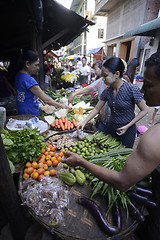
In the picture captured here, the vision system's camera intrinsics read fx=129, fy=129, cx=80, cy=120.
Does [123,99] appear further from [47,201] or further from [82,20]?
[82,20]

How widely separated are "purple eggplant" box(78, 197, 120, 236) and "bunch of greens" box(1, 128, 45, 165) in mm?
968

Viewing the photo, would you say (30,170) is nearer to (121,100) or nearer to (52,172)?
(52,172)

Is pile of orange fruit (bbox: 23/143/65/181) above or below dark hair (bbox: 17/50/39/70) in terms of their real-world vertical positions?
below

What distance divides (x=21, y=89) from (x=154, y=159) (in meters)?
2.80

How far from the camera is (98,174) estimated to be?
4.23 ft

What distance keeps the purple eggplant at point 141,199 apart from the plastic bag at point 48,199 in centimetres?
74

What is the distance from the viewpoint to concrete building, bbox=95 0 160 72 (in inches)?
400

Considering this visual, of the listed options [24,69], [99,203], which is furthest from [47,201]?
[24,69]

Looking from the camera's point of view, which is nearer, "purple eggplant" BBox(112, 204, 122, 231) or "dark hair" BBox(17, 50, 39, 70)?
"purple eggplant" BBox(112, 204, 122, 231)

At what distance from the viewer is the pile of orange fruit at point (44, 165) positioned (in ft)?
5.84

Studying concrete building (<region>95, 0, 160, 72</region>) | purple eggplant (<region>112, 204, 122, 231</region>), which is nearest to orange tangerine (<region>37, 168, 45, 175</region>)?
purple eggplant (<region>112, 204, 122, 231</region>)

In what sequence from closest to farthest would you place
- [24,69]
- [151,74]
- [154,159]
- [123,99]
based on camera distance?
[154,159] < [151,74] < [123,99] < [24,69]

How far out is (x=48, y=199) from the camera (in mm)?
1466

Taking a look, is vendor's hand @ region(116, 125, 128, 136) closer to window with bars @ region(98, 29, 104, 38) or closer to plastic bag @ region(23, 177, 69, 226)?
plastic bag @ region(23, 177, 69, 226)
